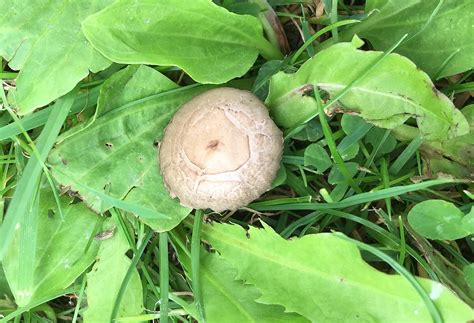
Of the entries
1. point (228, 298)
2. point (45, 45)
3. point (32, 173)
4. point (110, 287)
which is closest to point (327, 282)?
point (228, 298)

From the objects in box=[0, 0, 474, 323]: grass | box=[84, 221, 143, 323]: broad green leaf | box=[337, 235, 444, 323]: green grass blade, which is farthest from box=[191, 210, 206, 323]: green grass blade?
box=[337, 235, 444, 323]: green grass blade

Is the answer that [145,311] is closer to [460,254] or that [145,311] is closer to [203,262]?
Result: [203,262]

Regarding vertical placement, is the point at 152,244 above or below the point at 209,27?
below

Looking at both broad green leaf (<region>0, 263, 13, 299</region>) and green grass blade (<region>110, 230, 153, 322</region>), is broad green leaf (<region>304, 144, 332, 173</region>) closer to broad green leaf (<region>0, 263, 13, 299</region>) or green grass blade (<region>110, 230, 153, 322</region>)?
green grass blade (<region>110, 230, 153, 322</region>)

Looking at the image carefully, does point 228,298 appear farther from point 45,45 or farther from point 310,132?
point 45,45

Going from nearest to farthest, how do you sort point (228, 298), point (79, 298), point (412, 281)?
point (412, 281) < point (228, 298) < point (79, 298)

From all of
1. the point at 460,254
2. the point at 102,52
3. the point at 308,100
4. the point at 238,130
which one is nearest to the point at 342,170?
the point at 308,100
